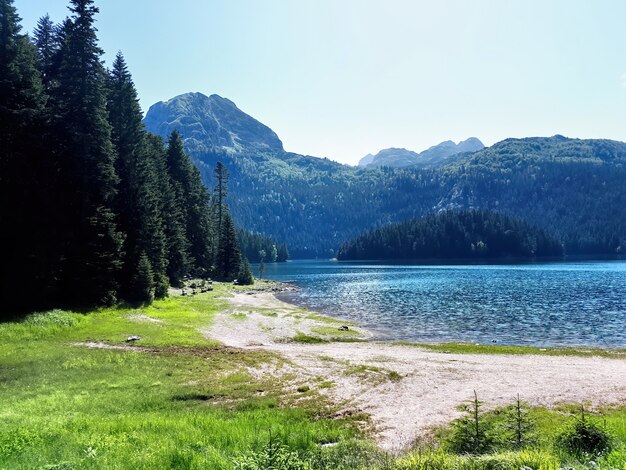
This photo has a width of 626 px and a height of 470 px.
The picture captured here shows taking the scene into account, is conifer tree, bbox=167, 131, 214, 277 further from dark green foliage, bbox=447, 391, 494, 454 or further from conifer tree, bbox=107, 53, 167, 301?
dark green foliage, bbox=447, 391, 494, 454

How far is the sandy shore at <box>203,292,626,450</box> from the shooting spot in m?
20.5

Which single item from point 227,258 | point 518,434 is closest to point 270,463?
point 518,434

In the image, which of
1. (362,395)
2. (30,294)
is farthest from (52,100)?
(362,395)

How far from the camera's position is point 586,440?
11938 millimetres

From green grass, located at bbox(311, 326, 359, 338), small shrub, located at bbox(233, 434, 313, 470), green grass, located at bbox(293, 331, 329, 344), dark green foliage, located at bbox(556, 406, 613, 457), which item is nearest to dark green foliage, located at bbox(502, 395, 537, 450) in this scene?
dark green foliage, located at bbox(556, 406, 613, 457)

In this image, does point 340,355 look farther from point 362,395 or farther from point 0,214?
point 0,214

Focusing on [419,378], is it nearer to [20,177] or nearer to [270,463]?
[270,463]

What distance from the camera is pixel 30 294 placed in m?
41.0

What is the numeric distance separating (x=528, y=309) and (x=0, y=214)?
233ft

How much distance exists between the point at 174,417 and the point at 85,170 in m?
39.4

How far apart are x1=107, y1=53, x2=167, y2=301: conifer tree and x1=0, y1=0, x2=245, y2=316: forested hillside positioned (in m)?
0.14

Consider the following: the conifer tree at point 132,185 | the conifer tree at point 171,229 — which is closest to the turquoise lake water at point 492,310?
the conifer tree at point 171,229

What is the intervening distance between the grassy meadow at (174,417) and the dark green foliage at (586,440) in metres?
0.35

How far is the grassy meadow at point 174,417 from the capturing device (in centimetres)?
1062
